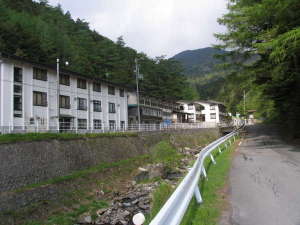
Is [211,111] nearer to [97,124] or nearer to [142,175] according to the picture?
[97,124]

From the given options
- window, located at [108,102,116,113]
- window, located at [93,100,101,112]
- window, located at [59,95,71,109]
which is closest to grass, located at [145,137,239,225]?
window, located at [59,95,71,109]

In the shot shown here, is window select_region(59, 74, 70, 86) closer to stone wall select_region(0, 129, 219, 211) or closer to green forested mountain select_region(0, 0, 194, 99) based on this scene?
stone wall select_region(0, 129, 219, 211)

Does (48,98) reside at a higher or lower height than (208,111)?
lower

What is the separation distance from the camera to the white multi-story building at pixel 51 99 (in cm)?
2667

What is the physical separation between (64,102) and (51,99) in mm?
2142

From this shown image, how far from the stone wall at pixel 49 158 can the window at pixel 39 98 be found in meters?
9.38

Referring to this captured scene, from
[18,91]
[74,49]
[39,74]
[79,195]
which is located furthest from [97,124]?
[74,49]

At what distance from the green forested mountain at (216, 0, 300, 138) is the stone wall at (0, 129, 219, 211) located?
11915mm

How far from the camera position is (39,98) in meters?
30.3

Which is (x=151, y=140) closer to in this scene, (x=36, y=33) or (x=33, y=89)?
(x=33, y=89)

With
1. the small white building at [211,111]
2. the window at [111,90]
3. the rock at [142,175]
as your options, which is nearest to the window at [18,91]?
the rock at [142,175]

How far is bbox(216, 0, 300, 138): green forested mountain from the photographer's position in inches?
550

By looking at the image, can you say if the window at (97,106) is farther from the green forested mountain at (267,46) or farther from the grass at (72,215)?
the grass at (72,215)

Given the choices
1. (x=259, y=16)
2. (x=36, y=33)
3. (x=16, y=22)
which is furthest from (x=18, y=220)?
(x=36, y=33)
